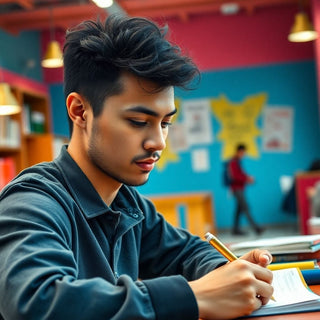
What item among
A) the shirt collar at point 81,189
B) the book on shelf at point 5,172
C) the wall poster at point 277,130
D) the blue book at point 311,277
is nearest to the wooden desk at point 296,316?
the blue book at point 311,277

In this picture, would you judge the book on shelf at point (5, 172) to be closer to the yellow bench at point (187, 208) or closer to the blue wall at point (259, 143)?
the yellow bench at point (187, 208)

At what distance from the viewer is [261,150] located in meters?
9.86

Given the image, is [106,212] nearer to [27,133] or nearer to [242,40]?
[27,133]

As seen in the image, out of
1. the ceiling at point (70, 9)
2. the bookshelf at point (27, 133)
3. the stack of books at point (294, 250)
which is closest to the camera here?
the stack of books at point (294, 250)

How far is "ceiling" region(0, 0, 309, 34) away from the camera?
8258 mm

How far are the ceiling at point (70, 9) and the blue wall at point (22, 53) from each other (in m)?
0.20

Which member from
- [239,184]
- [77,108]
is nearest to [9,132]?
[239,184]

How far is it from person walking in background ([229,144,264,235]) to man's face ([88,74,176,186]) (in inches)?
321

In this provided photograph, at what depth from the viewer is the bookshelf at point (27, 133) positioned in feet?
24.2

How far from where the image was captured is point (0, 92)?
5.81 meters

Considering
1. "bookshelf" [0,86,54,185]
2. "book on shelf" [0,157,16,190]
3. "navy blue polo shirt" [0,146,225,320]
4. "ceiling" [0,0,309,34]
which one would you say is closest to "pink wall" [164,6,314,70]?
"ceiling" [0,0,309,34]

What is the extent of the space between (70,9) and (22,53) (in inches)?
54.1

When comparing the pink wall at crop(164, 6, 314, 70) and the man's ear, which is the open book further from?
the pink wall at crop(164, 6, 314, 70)

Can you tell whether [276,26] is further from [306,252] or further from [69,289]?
[69,289]
